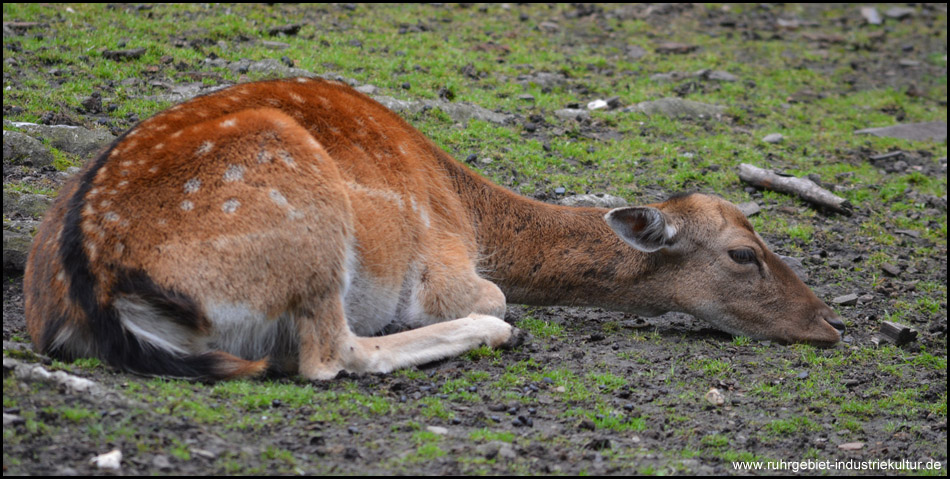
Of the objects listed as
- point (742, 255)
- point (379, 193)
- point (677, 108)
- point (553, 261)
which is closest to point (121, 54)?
point (379, 193)

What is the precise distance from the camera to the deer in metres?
4.64

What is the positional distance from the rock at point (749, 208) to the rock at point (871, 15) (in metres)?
8.89

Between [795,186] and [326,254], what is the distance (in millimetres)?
5612

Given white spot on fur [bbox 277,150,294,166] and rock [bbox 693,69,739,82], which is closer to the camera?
white spot on fur [bbox 277,150,294,166]

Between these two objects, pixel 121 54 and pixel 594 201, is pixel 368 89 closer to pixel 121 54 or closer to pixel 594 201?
pixel 121 54

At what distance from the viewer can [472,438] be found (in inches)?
170

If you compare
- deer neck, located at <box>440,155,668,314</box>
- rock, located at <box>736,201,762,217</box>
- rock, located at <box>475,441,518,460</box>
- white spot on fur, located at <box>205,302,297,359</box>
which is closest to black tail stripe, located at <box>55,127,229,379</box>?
white spot on fur, located at <box>205,302,297,359</box>

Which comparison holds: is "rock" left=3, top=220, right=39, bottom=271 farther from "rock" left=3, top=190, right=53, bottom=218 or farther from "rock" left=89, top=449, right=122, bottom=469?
"rock" left=89, top=449, right=122, bottom=469

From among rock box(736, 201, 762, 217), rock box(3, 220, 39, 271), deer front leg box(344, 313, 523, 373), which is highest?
rock box(3, 220, 39, 271)

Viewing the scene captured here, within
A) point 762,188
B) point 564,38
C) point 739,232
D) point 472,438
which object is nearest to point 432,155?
point 739,232

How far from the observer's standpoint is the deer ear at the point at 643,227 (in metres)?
6.25

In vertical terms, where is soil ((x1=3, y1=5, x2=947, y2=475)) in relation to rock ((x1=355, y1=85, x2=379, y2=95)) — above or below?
below

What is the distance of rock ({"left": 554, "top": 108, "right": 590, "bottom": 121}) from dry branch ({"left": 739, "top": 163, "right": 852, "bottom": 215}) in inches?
73.1

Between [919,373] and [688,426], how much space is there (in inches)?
80.8
